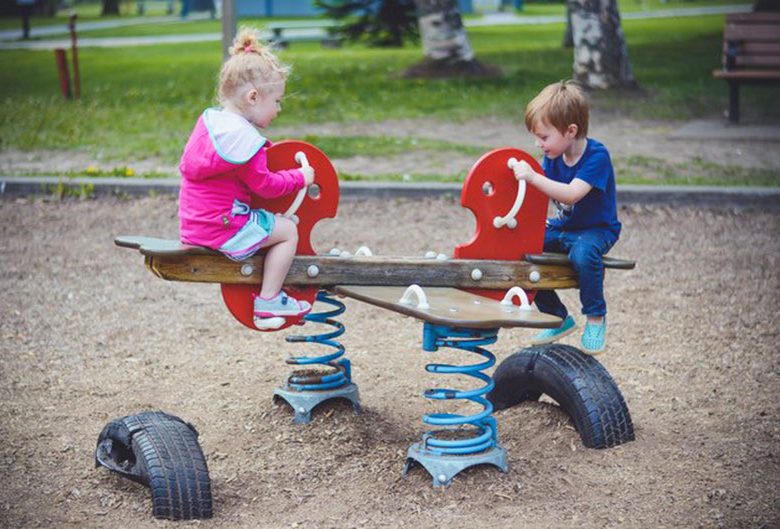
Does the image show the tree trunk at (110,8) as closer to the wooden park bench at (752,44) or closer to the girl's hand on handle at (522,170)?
the wooden park bench at (752,44)

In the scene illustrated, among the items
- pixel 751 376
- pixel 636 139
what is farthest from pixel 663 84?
pixel 751 376

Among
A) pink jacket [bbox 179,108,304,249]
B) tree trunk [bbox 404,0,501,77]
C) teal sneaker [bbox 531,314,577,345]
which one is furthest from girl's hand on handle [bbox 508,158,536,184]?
tree trunk [bbox 404,0,501,77]

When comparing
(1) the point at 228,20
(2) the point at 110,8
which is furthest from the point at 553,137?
(2) the point at 110,8

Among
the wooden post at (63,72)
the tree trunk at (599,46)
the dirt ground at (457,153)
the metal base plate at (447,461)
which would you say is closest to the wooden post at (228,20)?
the dirt ground at (457,153)

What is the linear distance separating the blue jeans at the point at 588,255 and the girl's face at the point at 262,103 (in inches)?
48.3

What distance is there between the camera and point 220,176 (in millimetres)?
4031

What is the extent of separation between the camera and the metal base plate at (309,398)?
15.0 ft

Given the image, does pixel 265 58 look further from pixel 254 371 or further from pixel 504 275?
pixel 254 371

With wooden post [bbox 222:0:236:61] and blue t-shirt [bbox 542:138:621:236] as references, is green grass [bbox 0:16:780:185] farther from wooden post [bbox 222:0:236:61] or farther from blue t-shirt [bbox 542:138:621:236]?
blue t-shirt [bbox 542:138:621:236]

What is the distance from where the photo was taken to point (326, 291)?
4.36 m

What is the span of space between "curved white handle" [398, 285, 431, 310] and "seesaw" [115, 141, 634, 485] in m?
0.04

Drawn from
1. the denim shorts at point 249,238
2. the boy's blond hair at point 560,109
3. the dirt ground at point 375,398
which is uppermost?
the boy's blond hair at point 560,109

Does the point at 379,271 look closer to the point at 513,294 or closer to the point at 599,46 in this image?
the point at 513,294

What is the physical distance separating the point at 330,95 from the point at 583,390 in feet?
32.0
